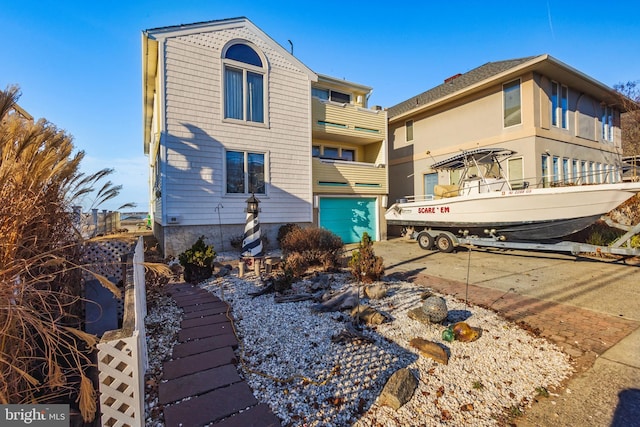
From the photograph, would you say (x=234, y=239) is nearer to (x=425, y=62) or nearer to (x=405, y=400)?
(x=405, y=400)

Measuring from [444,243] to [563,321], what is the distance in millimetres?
5615

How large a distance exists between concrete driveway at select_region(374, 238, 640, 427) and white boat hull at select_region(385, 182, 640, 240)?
0.95 m

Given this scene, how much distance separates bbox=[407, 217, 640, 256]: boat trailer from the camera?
6.49 m

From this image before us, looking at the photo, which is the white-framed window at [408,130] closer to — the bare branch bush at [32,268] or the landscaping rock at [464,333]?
the landscaping rock at [464,333]

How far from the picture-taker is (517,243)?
7.94 meters

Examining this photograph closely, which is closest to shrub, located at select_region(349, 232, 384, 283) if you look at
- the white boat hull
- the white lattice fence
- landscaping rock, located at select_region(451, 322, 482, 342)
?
landscaping rock, located at select_region(451, 322, 482, 342)

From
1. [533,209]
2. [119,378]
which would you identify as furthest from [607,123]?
[119,378]

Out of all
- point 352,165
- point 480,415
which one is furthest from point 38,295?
point 352,165

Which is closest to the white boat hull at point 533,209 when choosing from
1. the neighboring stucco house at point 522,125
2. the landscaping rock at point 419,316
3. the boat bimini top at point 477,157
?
the boat bimini top at point 477,157

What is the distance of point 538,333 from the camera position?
3.60 m

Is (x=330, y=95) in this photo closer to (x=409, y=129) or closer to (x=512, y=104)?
(x=409, y=129)

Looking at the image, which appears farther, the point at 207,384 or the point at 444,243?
the point at 444,243

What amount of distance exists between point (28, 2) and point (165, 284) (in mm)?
5756

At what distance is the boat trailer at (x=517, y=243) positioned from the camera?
6492 millimetres
